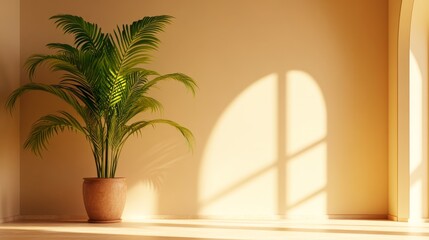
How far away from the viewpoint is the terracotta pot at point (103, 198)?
6.53 m

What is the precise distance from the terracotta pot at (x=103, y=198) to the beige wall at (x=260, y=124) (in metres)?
0.51

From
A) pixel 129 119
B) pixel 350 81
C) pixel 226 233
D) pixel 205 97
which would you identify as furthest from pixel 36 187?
pixel 350 81

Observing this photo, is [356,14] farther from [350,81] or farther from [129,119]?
[129,119]

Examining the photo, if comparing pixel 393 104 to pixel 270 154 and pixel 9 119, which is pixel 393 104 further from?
pixel 9 119

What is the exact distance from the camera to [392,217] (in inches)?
269

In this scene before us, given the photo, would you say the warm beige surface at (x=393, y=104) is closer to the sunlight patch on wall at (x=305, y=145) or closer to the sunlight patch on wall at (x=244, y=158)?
the sunlight patch on wall at (x=305, y=145)

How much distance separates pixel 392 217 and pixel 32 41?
383cm

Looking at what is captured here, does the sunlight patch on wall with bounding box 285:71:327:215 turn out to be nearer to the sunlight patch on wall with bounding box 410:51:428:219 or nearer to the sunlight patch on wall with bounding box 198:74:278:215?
the sunlight patch on wall with bounding box 198:74:278:215

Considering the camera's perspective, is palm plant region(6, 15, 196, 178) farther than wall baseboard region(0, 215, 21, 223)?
No

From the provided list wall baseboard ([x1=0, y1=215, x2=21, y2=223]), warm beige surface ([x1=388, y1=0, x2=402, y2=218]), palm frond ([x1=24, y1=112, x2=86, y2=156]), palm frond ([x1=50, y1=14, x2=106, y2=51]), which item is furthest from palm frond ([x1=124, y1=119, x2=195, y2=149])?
warm beige surface ([x1=388, y1=0, x2=402, y2=218])

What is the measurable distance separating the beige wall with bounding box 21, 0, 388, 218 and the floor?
0.37m

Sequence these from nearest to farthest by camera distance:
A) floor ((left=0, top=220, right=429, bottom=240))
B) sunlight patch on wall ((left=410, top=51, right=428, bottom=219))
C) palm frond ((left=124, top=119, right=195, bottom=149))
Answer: floor ((left=0, top=220, right=429, bottom=240))
palm frond ((left=124, top=119, right=195, bottom=149))
sunlight patch on wall ((left=410, top=51, right=428, bottom=219))

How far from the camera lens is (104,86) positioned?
21.1 ft

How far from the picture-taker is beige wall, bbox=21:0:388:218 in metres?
7.04
